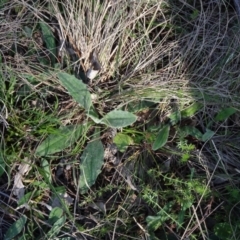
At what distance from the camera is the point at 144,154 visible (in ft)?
6.21

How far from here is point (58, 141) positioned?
6.05ft

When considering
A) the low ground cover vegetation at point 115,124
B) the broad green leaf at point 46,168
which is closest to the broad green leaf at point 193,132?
the low ground cover vegetation at point 115,124

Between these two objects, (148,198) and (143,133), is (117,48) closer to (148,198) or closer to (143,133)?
(143,133)

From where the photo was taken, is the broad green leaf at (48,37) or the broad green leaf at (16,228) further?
the broad green leaf at (48,37)

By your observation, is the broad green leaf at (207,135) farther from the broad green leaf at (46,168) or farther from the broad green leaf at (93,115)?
the broad green leaf at (46,168)

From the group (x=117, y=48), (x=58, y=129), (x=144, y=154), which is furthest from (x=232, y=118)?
(x=58, y=129)

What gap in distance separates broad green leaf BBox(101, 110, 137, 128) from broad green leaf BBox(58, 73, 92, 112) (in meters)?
0.08

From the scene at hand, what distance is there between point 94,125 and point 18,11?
511 millimetres

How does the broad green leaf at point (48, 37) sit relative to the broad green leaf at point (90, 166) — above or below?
above

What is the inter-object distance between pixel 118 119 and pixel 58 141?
0.22 m

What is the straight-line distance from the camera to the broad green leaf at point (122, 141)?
1.88 m

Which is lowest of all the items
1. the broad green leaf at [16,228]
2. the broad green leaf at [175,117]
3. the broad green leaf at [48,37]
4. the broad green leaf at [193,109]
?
the broad green leaf at [16,228]

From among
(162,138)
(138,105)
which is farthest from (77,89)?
(162,138)

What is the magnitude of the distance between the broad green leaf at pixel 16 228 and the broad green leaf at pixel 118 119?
44cm
